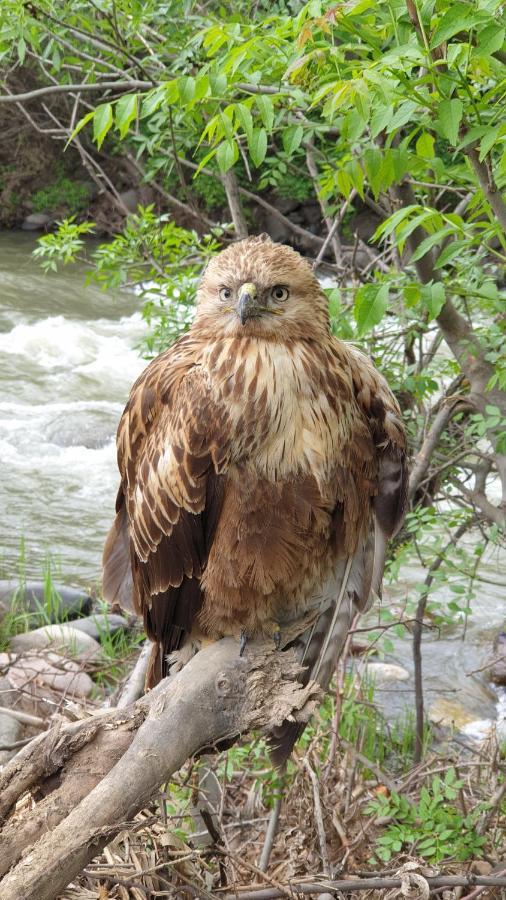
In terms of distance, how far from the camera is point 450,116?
7.39 ft

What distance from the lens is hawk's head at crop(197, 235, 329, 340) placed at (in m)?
Answer: 2.62

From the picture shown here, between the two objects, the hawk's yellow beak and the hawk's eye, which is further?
the hawk's eye

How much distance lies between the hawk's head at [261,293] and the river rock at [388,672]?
368 cm

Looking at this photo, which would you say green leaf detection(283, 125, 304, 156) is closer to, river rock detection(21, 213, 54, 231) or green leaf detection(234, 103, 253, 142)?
green leaf detection(234, 103, 253, 142)

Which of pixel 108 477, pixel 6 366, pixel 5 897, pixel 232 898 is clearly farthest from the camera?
pixel 6 366

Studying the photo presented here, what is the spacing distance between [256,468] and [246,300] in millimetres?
475

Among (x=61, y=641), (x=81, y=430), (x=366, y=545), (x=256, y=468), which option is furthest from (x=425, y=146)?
(x=81, y=430)

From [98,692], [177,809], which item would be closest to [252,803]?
[177,809]

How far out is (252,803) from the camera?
145 inches

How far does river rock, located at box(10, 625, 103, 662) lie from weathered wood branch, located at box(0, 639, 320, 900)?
2.96 metres

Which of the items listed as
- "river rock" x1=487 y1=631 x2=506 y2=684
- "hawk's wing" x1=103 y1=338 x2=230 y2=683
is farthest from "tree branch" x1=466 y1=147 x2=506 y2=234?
"river rock" x1=487 y1=631 x2=506 y2=684

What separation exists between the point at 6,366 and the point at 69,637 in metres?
7.38

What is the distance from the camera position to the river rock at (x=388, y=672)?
6.01m

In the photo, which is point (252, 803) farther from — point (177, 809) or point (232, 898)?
point (232, 898)
